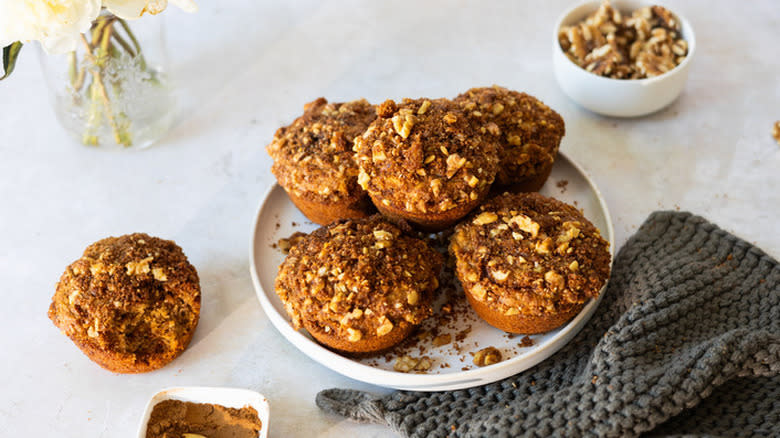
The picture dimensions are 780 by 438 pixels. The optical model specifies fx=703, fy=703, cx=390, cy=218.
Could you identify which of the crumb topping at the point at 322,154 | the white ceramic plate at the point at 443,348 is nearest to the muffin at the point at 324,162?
the crumb topping at the point at 322,154

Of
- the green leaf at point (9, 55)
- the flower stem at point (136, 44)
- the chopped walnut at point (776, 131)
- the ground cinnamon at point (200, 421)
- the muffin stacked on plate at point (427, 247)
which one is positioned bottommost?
the chopped walnut at point (776, 131)

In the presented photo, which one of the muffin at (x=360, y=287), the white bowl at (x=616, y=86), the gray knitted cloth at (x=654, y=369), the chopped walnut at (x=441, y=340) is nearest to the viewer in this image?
the gray knitted cloth at (x=654, y=369)

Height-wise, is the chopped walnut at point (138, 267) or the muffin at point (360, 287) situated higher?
the chopped walnut at point (138, 267)

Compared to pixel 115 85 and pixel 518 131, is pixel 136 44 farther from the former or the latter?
pixel 518 131

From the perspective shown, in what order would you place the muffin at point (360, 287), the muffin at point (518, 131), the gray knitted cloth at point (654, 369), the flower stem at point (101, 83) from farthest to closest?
the flower stem at point (101, 83), the muffin at point (518, 131), the muffin at point (360, 287), the gray knitted cloth at point (654, 369)

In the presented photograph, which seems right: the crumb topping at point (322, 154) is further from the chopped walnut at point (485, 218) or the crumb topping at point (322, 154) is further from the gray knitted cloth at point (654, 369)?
the gray knitted cloth at point (654, 369)

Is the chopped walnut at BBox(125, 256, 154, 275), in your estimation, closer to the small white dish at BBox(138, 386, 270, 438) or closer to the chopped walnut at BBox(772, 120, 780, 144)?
the small white dish at BBox(138, 386, 270, 438)

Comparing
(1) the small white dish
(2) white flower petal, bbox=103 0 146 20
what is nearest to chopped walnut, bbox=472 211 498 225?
(1) the small white dish

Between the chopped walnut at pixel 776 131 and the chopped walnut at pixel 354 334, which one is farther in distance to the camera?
the chopped walnut at pixel 776 131
